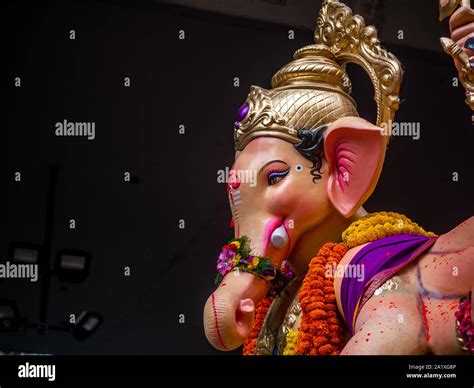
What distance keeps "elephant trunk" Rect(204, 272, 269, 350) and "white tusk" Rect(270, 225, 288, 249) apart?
0.12 m

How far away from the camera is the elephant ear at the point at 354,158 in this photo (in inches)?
119

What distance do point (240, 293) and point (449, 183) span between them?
135 cm

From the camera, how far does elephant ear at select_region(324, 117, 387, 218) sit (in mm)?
3027

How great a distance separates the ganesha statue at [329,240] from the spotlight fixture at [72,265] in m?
1.08

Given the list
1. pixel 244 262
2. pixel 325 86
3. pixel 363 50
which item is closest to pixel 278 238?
pixel 244 262

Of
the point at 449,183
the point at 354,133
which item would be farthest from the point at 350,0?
the point at 354,133

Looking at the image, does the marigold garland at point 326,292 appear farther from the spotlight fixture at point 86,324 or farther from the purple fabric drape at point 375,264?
the spotlight fixture at point 86,324

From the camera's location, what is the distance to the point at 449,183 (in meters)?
3.94

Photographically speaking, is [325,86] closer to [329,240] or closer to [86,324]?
[329,240]

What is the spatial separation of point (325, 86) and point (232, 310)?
79 centimetres

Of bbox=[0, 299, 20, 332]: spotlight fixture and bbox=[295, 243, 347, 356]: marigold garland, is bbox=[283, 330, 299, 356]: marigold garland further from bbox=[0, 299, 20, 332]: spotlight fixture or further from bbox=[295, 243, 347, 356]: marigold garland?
bbox=[0, 299, 20, 332]: spotlight fixture

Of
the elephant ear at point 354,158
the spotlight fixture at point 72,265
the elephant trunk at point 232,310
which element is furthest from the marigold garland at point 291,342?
the spotlight fixture at point 72,265

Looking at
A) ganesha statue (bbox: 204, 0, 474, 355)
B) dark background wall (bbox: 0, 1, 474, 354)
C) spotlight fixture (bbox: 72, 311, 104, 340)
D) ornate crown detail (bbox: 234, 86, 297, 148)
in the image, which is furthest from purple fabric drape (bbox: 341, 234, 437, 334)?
spotlight fixture (bbox: 72, 311, 104, 340)

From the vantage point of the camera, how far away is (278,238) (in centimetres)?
301
